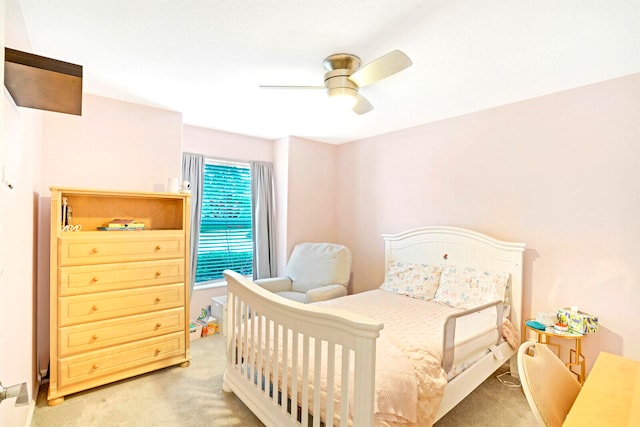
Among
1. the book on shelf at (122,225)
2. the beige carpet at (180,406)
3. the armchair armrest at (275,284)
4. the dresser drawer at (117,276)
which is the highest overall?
the book on shelf at (122,225)

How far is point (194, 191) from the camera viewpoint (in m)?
3.56

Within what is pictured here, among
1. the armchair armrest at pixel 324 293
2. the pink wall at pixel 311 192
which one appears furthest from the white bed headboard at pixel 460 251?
the pink wall at pixel 311 192

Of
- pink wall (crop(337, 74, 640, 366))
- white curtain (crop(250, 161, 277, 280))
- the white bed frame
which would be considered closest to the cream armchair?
white curtain (crop(250, 161, 277, 280))

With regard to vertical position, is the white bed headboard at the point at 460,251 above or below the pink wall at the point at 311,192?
below

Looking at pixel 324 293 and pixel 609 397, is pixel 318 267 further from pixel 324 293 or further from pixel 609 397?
pixel 609 397

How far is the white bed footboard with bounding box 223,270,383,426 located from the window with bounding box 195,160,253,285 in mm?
1555

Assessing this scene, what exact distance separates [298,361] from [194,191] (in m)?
2.47

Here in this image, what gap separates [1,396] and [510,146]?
3423 millimetres

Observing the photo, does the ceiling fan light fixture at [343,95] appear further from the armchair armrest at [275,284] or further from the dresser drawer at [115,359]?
the dresser drawer at [115,359]

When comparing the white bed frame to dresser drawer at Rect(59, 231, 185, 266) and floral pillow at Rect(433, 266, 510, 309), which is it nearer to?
floral pillow at Rect(433, 266, 510, 309)

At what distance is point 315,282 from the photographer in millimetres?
3600

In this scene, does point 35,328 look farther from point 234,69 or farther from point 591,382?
point 591,382

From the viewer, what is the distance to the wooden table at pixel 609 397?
1.01 meters

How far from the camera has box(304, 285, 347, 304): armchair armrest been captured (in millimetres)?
3119
